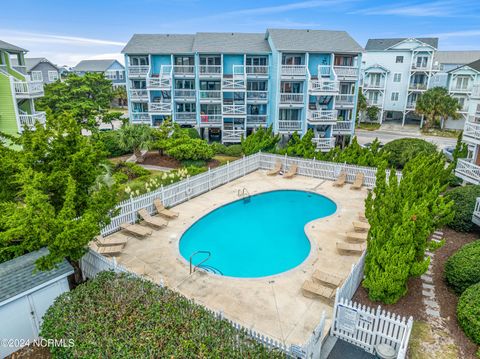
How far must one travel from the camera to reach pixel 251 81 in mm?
33844

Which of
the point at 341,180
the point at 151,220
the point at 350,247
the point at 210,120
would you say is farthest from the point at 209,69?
the point at 350,247

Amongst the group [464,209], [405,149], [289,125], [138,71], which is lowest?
[464,209]

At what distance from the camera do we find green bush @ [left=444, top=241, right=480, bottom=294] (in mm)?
10422

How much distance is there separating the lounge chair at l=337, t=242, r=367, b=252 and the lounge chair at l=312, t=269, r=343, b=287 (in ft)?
8.08

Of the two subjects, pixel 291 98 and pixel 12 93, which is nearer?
pixel 12 93

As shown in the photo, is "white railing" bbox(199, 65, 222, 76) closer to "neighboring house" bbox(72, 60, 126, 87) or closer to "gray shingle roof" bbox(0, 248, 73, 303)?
"gray shingle roof" bbox(0, 248, 73, 303)

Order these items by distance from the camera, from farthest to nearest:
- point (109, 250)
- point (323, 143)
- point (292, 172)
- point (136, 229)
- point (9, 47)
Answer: point (323, 143) < point (292, 172) < point (9, 47) < point (136, 229) < point (109, 250)

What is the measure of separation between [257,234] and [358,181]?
30.5 feet

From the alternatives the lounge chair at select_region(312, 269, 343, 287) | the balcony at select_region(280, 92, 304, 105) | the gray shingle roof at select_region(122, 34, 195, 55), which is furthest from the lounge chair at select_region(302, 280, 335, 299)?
the gray shingle roof at select_region(122, 34, 195, 55)

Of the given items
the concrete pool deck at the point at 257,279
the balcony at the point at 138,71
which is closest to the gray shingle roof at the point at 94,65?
the balcony at the point at 138,71

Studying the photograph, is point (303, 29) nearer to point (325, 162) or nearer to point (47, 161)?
point (325, 162)

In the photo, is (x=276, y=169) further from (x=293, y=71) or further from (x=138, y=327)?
(x=138, y=327)

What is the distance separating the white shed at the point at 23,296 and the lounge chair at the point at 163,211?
7341mm

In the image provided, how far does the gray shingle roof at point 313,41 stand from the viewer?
102ft
